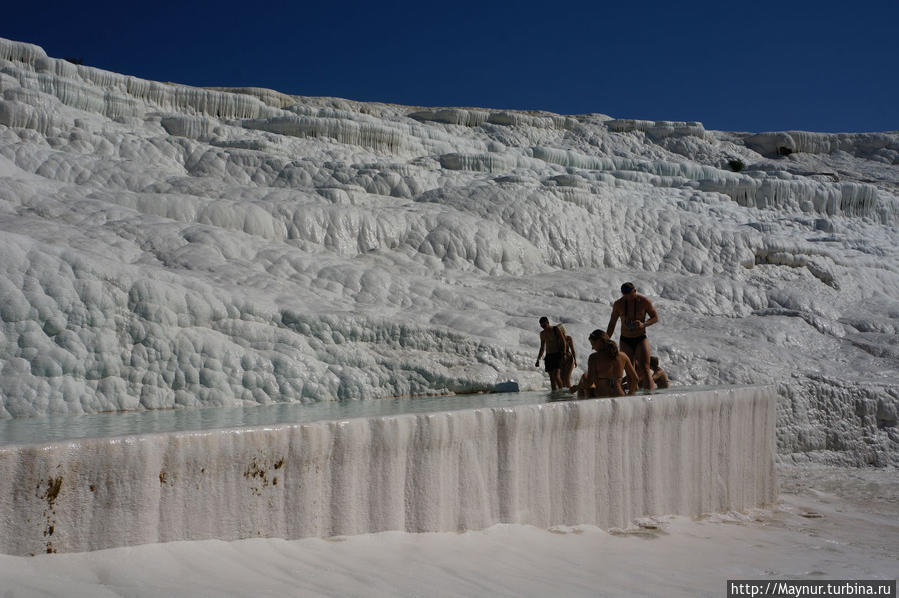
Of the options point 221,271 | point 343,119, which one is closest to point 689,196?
point 343,119

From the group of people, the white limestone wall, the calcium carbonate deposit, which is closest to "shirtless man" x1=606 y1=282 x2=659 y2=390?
the group of people

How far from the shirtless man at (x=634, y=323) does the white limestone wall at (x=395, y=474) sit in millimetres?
930

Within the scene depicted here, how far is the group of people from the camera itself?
21.9ft

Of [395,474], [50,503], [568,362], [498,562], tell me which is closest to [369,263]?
[568,362]

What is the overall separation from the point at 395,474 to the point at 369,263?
763 cm

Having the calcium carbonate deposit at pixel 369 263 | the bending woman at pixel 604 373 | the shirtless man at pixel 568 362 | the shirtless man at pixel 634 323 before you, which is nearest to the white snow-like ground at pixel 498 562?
the bending woman at pixel 604 373

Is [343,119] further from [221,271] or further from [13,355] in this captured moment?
[13,355]

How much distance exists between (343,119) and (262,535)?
17095mm

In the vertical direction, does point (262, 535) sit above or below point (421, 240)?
below

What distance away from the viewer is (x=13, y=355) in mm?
7039

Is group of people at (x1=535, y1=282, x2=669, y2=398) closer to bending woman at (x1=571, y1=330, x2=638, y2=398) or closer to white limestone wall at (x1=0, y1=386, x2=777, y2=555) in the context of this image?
bending woman at (x1=571, y1=330, x2=638, y2=398)

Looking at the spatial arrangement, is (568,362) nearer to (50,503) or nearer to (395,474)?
(395,474)

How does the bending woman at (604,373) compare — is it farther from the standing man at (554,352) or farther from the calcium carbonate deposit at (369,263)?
the calcium carbonate deposit at (369,263)

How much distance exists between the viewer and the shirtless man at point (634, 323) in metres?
7.78
